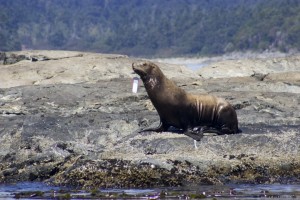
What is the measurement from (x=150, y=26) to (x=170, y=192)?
366ft

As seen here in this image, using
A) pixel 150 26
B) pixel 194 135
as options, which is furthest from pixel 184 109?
pixel 150 26

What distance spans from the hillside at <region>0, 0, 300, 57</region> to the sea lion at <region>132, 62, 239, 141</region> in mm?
59530

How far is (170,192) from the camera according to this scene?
633 inches

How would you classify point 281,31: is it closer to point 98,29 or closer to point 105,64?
point 98,29

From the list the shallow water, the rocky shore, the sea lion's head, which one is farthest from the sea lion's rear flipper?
the shallow water

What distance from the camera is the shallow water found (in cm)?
A: 1568

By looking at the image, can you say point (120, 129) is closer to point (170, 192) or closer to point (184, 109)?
point (184, 109)

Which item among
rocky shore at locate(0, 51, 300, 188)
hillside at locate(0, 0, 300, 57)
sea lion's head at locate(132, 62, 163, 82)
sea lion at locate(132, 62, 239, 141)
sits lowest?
hillside at locate(0, 0, 300, 57)

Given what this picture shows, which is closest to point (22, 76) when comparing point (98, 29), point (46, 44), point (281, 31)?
point (281, 31)

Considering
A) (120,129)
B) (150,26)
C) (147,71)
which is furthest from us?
(150,26)

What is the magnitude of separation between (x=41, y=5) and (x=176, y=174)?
130 m

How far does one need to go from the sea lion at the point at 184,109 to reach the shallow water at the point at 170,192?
2471 millimetres

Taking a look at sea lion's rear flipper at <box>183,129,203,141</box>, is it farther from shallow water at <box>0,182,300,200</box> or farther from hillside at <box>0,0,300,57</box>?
hillside at <box>0,0,300,57</box>

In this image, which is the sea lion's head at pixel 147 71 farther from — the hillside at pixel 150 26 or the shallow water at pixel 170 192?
the hillside at pixel 150 26
